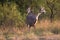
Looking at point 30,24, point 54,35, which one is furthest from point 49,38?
point 30,24

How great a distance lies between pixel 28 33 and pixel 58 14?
485 centimetres

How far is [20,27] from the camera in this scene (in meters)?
16.2

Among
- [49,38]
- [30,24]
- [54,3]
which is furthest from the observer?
[54,3]

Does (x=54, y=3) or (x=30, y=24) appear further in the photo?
(x=54, y=3)

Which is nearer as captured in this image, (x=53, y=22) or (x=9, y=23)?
(x=9, y=23)

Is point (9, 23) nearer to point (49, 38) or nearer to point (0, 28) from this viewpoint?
point (0, 28)

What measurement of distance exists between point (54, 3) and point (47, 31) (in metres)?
3.35

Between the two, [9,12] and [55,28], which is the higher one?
[9,12]

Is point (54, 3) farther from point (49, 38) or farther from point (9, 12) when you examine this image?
point (49, 38)

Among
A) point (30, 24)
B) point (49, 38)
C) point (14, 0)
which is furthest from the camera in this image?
point (14, 0)

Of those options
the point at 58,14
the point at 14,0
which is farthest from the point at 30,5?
the point at 58,14

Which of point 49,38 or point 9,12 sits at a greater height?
point 9,12

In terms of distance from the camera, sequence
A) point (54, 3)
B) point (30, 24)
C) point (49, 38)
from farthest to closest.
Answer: point (54, 3)
point (30, 24)
point (49, 38)

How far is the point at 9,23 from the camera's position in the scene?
16.1m
